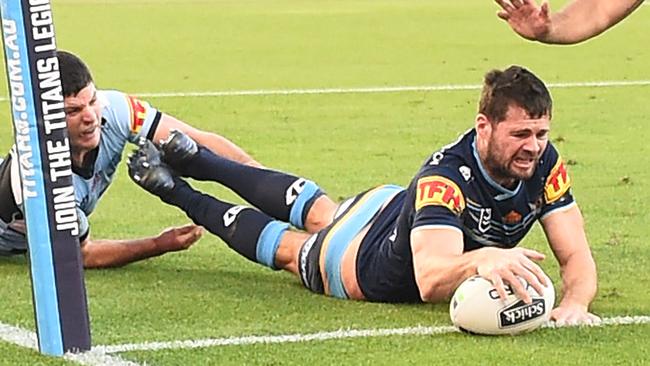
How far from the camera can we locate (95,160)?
824 centimetres

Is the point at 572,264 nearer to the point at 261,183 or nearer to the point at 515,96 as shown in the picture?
the point at 515,96

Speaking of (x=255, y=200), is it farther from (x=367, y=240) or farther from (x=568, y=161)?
(x=568, y=161)

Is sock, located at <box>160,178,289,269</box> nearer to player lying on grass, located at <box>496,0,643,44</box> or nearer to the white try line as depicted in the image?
the white try line

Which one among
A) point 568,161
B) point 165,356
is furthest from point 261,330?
point 568,161

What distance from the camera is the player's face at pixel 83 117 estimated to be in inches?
305

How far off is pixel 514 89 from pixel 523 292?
87cm

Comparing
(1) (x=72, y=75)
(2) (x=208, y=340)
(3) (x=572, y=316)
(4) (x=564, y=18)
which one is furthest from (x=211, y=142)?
(3) (x=572, y=316)

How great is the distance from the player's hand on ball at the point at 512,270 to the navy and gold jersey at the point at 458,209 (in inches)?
12.8

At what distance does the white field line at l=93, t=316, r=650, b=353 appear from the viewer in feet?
21.1

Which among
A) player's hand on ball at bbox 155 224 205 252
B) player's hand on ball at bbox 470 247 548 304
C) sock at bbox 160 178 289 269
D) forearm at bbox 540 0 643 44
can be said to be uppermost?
forearm at bbox 540 0 643 44

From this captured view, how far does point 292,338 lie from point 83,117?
67.9 inches

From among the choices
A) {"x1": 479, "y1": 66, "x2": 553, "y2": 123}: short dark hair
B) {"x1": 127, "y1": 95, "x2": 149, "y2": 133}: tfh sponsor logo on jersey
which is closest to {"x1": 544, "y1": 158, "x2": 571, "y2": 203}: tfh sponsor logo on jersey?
{"x1": 479, "y1": 66, "x2": 553, "y2": 123}: short dark hair

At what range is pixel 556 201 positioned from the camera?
722cm

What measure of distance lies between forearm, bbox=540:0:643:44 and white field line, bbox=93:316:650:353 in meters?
1.32
